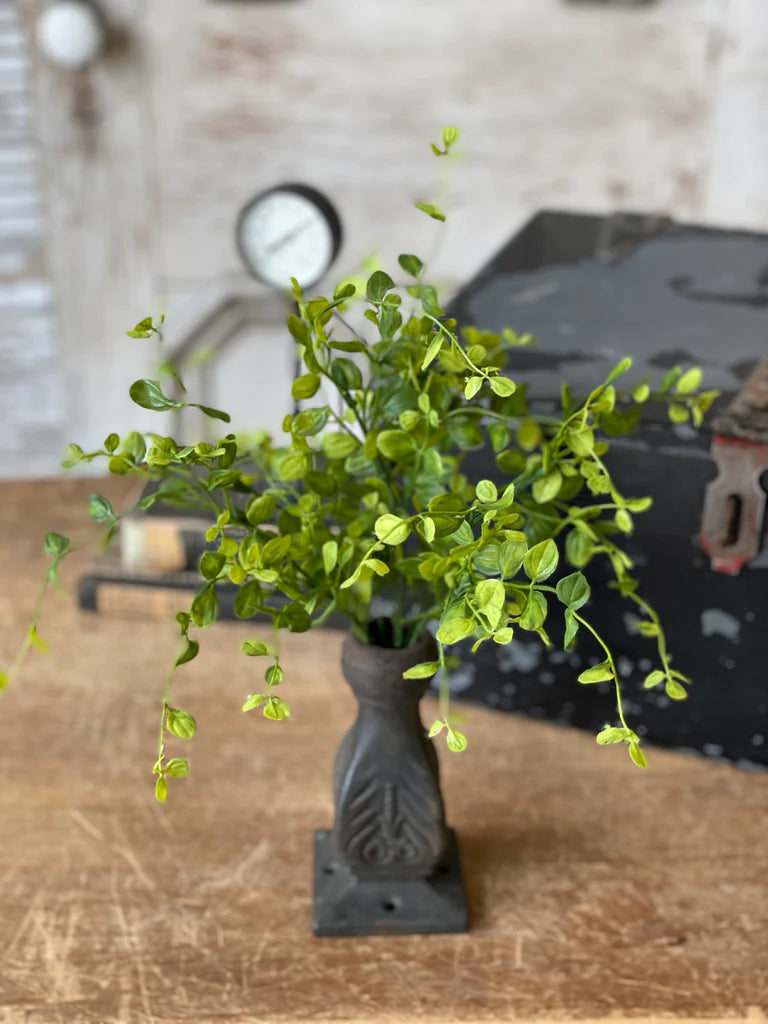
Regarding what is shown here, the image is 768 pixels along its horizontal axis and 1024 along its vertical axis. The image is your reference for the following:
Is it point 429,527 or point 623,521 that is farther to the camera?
point 623,521

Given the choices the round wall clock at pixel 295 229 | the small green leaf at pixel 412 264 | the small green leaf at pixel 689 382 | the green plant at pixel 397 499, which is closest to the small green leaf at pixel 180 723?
the green plant at pixel 397 499

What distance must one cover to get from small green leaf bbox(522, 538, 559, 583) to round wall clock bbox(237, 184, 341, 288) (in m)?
0.79

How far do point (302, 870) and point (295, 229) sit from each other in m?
0.84

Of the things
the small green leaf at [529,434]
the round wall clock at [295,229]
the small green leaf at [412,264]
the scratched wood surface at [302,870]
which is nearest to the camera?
the small green leaf at [412,264]

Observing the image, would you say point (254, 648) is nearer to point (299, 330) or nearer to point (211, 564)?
point (211, 564)

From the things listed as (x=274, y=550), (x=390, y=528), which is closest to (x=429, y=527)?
(x=390, y=528)

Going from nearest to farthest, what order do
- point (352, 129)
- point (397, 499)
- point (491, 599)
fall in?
point (491, 599)
point (397, 499)
point (352, 129)

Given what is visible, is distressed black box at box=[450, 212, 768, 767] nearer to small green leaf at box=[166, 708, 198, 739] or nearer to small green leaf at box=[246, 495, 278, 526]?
small green leaf at box=[246, 495, 278, 526]

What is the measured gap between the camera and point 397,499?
3.09 feet

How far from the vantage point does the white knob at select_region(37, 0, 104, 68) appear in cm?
245

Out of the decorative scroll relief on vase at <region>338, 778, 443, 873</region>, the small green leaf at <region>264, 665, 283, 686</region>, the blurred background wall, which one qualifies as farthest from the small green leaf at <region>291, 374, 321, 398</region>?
the blurred background wall

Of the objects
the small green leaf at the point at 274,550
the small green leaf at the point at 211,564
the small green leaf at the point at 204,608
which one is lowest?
the small green leaf at the point at 204,608

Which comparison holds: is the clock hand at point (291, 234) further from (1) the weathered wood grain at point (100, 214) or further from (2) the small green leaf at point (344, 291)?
(1) the weathered wood grain at point (100, 214)

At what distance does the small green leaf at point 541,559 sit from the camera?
0.73 metres
